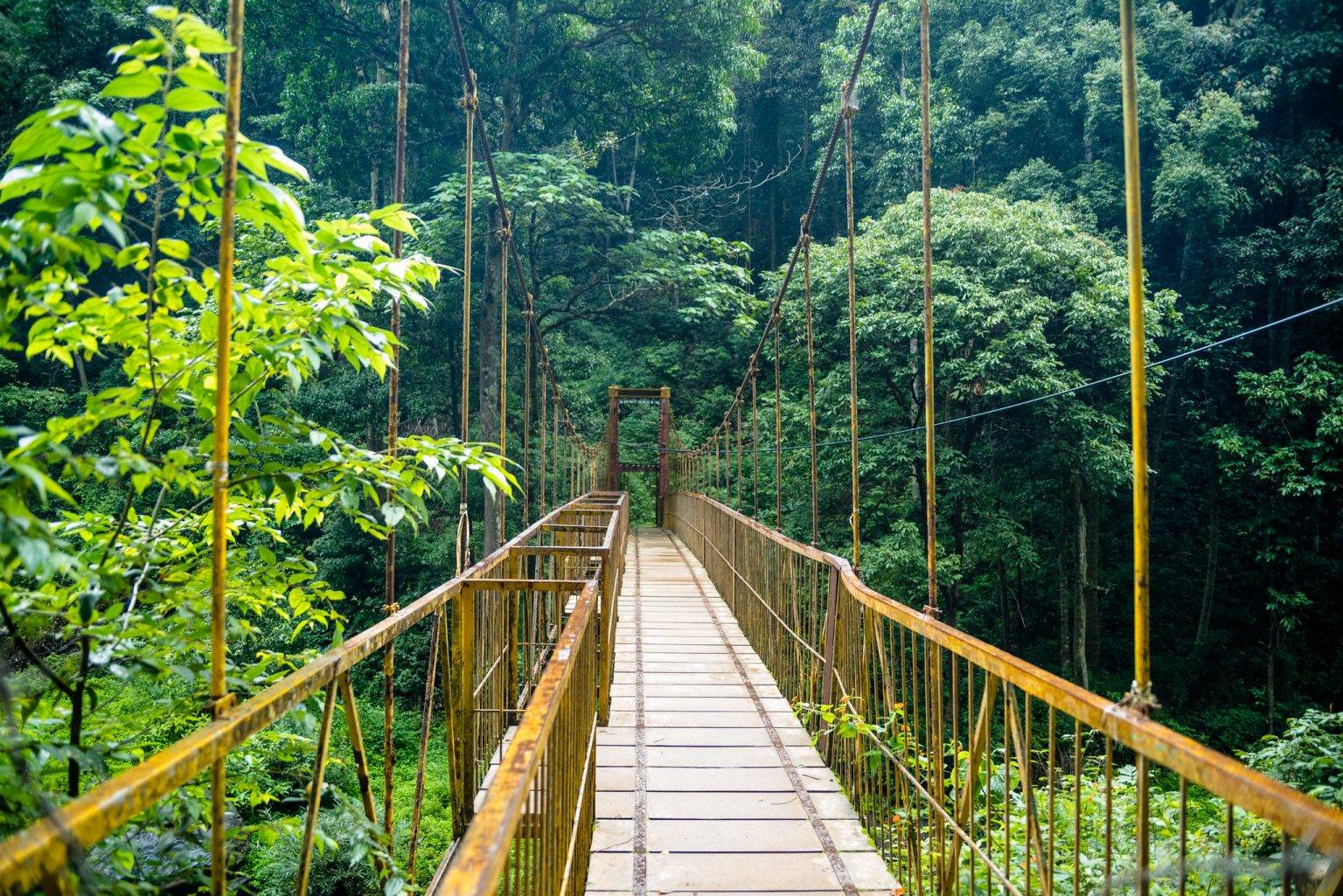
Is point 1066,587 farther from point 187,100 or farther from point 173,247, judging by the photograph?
A: point 187,100

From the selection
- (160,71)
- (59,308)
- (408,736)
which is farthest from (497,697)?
(408,736)

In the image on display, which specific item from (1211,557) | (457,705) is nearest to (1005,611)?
(1211,557)

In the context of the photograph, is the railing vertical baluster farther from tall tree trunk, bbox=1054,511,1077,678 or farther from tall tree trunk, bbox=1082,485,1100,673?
tall tree trunk, bbox=1054,511,1077,678

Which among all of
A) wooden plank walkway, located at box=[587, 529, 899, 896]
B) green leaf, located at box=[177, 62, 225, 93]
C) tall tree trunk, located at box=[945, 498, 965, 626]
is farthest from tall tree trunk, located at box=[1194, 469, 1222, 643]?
green leaf, located at box=[177, 62, 225, 93]

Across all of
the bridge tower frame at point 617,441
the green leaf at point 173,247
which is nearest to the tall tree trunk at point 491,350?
the bridge tower frame at point 617,441

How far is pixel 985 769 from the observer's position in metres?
2.11

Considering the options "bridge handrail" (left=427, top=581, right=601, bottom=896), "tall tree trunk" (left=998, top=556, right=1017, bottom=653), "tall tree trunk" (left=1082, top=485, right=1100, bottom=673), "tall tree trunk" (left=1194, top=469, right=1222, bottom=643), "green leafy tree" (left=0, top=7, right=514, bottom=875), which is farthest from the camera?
"tall tree trunk" (left=1194, top=469, right=1222, bottom=643)

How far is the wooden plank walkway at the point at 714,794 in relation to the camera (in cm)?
215

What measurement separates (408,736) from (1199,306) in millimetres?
14690

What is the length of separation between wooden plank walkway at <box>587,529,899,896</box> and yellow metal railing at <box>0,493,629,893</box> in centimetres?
27

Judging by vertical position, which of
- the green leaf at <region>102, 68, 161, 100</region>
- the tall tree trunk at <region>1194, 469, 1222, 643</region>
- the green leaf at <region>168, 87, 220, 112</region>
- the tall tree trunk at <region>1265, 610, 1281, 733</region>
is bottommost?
the tall tree trunk at <region>1265, 610, 1281, 733</region>

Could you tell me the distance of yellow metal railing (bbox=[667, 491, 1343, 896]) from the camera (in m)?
0.90

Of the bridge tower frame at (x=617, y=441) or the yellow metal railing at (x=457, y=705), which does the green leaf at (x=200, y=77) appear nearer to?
the yellow metal railing at (x=457, y=705)

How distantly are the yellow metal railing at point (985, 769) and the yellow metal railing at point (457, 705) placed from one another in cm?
77
